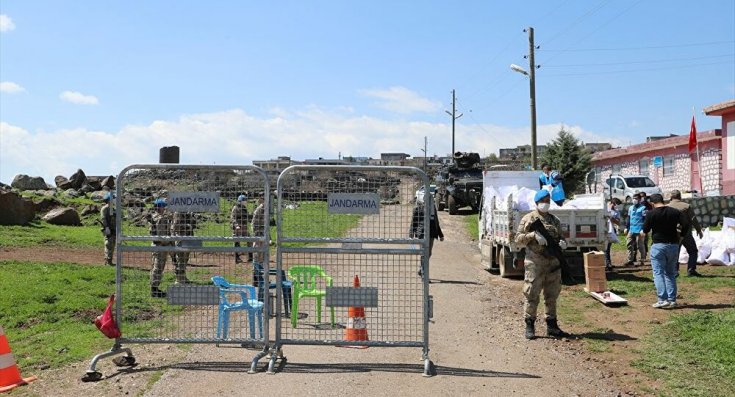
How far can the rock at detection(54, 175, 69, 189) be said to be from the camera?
142 feet

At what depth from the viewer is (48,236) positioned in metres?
22.5

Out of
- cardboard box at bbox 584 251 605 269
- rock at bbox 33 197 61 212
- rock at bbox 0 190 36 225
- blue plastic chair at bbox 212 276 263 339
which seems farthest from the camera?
rock at bbox 33 197 61 212

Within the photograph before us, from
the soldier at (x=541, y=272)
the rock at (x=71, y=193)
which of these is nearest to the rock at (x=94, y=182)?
the rock at (x=71, y=193)

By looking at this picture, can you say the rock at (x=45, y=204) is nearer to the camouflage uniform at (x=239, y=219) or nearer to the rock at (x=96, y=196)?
the rock at (x=96, y=196)

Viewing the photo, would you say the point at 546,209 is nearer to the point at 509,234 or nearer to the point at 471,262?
the point at 509,234

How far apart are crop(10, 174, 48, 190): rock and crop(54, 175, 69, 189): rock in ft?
3.65

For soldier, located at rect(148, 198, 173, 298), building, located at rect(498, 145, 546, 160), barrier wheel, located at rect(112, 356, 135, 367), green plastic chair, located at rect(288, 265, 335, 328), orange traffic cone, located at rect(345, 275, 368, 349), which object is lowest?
barrier wheel, located at rect(112, 356, 135, 367)

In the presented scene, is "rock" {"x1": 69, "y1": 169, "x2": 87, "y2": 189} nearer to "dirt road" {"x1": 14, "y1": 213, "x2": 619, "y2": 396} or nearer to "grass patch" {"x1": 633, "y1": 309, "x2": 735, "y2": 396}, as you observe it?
"dirt road" {"x1": 14, "y1": 213, "x2": 619, "y2": 396}

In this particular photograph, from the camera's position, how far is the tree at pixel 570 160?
42.1 m

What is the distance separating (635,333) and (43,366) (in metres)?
7.34

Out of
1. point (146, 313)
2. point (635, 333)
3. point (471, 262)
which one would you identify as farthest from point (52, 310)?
point (471, 262)

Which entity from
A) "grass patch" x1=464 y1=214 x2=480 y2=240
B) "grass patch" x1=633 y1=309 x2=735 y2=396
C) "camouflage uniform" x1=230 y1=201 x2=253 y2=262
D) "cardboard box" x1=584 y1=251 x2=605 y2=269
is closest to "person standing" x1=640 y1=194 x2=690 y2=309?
"grass patch" x1=633 y1=309 x2=735 y2=396

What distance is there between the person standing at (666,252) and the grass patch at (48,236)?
52.2 ft

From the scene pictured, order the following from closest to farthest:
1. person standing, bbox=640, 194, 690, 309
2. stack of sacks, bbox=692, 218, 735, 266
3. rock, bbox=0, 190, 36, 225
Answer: person standing, bbox=640, 194, 690, 309 < stack of sacks, bbox=692, 218, 735, 266 < rock, bbox=0, 190, 36, 225
